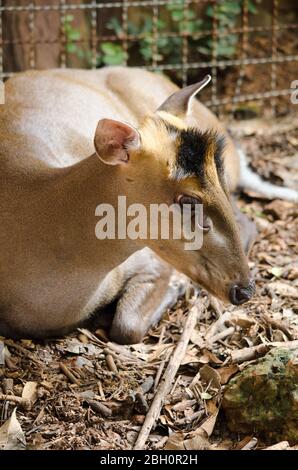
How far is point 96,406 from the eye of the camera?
446 cm

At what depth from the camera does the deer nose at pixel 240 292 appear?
4434 mm

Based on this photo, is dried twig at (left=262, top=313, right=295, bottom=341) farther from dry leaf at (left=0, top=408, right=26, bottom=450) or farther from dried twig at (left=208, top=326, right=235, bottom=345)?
dry leaf at (left=0, top=408, right=26, bottom=450)

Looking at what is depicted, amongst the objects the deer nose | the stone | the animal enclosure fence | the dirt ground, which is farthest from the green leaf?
the animal enclosure fence

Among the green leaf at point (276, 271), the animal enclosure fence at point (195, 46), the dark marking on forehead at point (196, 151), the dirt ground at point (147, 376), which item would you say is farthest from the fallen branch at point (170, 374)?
the animal enclosure fence at point (195, 46)

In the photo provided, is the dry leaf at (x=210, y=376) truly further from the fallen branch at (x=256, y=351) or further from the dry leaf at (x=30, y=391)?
the dry leaf at (x=30, y=391)

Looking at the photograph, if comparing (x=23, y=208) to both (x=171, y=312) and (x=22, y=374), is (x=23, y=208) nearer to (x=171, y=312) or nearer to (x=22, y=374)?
(x=22, y=374)

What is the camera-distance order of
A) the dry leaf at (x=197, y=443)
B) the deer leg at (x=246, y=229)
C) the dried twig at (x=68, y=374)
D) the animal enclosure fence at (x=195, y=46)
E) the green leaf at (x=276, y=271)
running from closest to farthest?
the dry leaf at (x=197, y=443)
the dried twig at (x=68, y=374)
the green leaf at (x=276, y=271)
the deer leg at (x=246, y=229)
the animal enclosure fence at (x=195, y=46)

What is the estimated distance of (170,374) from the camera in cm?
474

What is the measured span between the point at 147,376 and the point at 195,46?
15.7 ft

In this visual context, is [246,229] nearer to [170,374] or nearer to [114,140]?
[170,374]

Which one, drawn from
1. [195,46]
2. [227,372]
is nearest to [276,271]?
[227,372]

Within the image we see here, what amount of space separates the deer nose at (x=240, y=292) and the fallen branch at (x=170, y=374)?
0.56 metres

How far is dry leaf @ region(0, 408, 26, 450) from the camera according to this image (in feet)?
13.5
